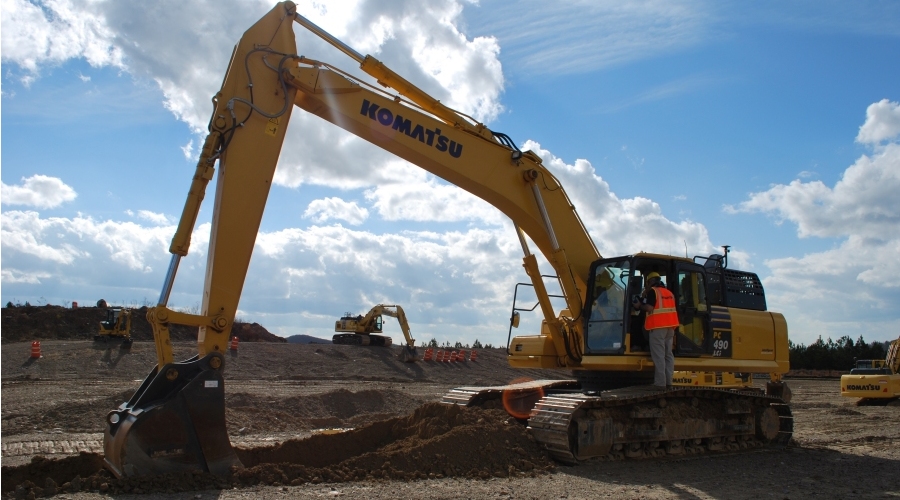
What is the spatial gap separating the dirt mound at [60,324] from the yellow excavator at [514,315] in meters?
32.2

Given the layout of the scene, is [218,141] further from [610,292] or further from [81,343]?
[81,343]

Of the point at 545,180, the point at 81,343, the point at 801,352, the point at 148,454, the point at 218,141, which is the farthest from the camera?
the point at 801,352

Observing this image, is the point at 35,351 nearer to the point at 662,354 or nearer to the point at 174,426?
the point at 174,426

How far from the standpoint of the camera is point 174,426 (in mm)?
6789

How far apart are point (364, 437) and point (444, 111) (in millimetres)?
4528

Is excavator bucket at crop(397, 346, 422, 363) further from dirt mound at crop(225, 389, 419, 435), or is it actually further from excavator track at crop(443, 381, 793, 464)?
excavator track at crop(443, 381, 793, 464)

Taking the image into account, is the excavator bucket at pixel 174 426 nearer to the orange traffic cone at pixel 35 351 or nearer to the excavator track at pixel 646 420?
the excavator track at pixel 646 420

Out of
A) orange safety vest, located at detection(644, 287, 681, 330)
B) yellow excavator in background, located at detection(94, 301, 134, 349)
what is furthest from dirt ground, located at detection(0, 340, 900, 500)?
yellow excavator in background, located at detection(94, 301, 134, 349)

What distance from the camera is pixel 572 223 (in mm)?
10422

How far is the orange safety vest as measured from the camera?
364 inches

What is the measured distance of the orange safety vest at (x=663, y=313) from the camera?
926cm

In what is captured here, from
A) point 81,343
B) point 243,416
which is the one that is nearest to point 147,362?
point 81,343

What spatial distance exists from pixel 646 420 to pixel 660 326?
1334 mm

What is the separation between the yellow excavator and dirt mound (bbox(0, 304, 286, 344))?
32229mm
